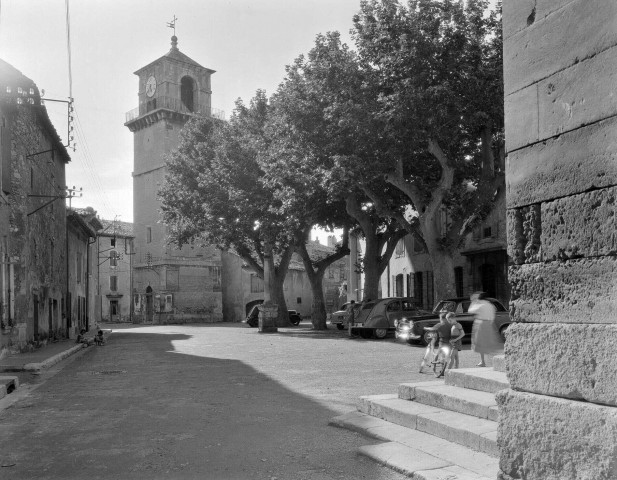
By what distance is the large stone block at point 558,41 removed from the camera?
4.05 metres

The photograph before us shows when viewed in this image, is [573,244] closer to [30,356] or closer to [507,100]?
[507,100]

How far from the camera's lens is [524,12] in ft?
15.4

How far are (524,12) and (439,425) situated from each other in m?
4.22

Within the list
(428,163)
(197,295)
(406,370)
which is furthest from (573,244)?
(197,295)

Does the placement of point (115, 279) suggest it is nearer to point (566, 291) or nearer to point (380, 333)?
point (380, 333)

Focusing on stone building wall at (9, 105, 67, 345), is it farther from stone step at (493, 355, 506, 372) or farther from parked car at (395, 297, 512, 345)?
stone step at (493, 355, 506, 372)

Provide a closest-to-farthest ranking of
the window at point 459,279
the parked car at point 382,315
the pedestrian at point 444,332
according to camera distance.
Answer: the pedestrian at point 444,332
the parked car at point 382,315
the window at point 459,279

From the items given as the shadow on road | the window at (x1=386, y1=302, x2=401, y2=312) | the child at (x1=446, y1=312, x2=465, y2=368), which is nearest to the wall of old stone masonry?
the shadow on road

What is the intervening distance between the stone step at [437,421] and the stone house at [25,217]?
14828mm

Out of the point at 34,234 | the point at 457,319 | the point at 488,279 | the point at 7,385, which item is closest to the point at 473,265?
the point at 488,279

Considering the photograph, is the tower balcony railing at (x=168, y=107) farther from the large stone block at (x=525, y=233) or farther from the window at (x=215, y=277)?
the large stone block at (x=525, y=233)

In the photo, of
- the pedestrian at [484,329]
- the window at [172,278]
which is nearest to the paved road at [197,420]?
the pedestrian at [484,329]

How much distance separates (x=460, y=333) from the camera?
40.0 feet

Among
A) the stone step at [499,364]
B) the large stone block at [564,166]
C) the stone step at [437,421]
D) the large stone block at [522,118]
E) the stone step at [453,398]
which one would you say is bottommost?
the stone step at [437,421]
